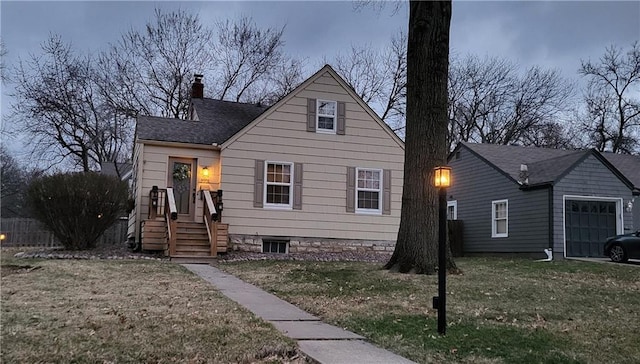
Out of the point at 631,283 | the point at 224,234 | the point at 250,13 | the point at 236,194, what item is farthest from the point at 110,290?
the point at 250,13

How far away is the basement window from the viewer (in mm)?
16312

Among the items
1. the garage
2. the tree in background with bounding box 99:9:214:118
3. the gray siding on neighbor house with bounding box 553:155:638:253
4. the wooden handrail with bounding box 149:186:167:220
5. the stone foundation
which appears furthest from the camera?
the tree in background with bounding box 99:9:214:118

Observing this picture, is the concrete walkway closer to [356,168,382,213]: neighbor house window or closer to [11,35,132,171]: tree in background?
[356,168,382,213]: neighbor house window

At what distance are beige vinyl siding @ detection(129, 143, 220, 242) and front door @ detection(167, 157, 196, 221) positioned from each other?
0.20 meters

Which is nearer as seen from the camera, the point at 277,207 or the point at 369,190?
the point at 277,207

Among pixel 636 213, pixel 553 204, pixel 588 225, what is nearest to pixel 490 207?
pixel 553 204

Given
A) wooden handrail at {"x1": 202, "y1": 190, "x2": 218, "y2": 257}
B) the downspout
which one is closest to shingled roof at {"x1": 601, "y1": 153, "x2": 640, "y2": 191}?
the downspout

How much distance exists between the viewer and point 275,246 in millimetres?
16406

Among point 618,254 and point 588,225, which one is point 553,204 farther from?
point 618,254

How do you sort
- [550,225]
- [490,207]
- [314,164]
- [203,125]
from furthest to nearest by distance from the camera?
[490,207] → [550,225] → [203,125] → [314,164]

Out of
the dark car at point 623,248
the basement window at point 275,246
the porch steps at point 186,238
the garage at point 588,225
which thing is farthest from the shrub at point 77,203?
the dark car at point 623,248

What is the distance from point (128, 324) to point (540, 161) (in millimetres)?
18750

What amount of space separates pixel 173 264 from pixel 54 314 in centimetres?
622

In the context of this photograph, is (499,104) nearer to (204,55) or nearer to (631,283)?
(204,55)
